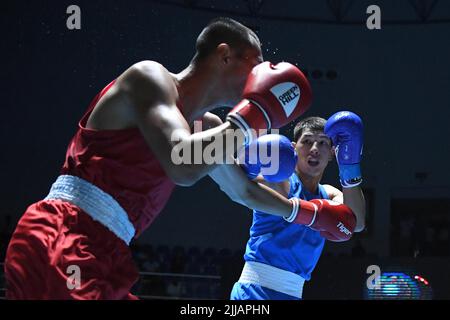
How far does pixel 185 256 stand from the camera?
8977 mm

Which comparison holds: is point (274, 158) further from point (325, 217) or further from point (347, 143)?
point (347, 143)

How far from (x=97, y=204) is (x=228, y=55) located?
610mm

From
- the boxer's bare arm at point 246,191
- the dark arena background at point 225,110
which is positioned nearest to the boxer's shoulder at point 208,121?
the boxer's bare arm at point 246,191

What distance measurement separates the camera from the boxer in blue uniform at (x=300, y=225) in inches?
119

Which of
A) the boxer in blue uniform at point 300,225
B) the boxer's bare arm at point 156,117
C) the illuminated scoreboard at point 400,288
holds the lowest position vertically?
the illuminated scoreboard at point 400,288

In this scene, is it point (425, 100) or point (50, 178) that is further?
point (425, 100)

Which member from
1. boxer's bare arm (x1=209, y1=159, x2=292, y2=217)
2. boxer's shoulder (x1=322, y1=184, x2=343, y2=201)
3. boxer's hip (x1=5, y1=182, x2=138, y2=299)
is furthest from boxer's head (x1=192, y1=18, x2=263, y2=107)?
boxer's shoulder (x1=322, y1=184, x2=343, y2=201)

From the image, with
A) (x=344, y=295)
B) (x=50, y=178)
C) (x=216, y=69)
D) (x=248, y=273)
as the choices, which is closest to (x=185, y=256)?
(x=50, y=178)

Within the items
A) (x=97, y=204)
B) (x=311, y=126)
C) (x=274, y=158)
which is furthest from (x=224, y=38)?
(x=311, y=126)

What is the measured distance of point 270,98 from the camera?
187 cm

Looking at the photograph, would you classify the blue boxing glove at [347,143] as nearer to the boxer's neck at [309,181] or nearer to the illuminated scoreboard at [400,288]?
the boxer's neck at [309,181]

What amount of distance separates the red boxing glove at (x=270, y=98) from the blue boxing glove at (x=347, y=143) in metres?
1.26
